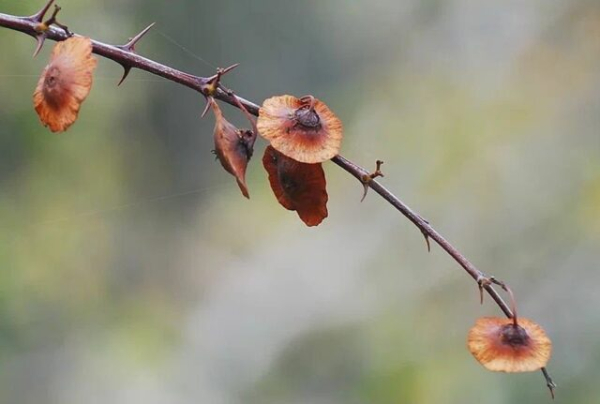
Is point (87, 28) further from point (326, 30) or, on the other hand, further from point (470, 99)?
point (470, 99)

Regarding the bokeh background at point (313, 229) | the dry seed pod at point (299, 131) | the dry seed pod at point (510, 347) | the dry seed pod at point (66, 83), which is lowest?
the dry seed pod at point (66, 83)

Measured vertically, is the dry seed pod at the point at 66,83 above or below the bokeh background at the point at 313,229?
below

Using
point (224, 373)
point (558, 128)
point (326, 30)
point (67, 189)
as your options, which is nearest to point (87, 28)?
point (67, 189)

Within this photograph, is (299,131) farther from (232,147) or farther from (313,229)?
(313,229)

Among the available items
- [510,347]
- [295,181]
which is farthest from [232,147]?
[510,347]

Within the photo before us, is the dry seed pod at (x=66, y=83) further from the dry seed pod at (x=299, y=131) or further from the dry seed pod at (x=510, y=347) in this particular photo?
the dry seed pod at (x=510, y=347)

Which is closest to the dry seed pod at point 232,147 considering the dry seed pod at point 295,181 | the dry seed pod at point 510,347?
the dry seed pod at point 295,181
